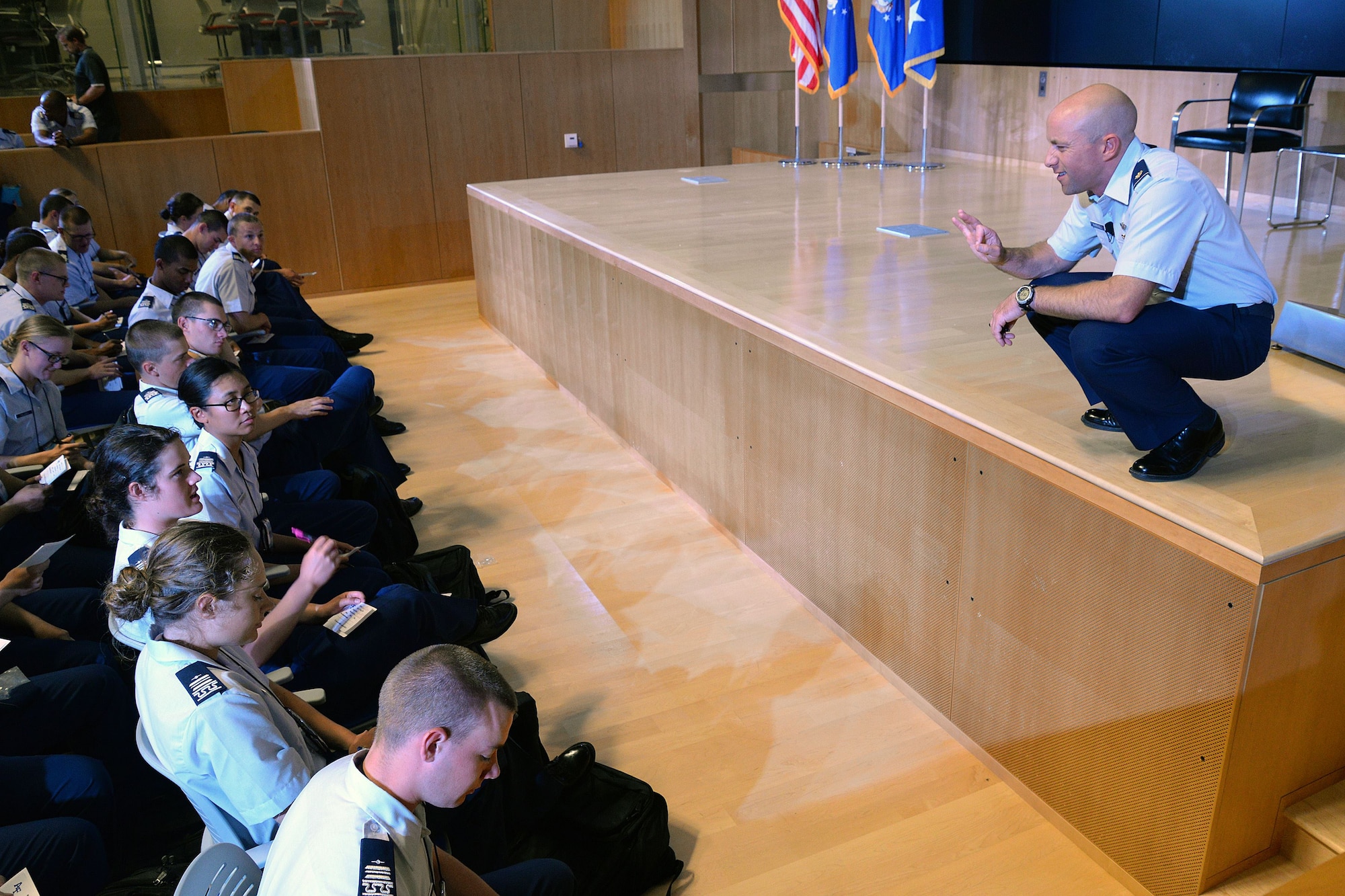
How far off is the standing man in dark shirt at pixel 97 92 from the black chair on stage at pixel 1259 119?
7.74m

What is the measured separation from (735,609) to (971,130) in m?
5.82

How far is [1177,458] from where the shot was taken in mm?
2098

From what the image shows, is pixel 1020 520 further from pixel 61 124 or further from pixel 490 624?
pixel 61 124

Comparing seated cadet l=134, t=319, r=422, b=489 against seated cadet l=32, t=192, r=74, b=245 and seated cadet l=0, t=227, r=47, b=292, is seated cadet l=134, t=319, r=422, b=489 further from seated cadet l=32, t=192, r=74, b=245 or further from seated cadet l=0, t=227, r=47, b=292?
seated cadet l=32, t=192, r=74, b=245

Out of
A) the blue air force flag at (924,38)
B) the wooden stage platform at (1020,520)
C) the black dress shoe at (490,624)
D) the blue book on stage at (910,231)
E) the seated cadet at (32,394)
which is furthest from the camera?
the blue air force flag at (924,38)

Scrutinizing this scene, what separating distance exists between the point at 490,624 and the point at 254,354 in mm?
2563

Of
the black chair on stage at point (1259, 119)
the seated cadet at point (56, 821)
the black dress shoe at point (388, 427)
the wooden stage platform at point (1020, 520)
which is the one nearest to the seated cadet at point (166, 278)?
the black dress shoe at point (388, 427)

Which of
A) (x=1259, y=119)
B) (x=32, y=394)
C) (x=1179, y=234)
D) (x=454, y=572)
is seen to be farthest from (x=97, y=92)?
(x=1179, y=234)

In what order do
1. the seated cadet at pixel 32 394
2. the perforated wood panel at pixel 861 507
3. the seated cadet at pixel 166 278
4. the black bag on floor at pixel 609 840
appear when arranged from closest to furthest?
the black bag on floor at pixel 609 840
the perforated wood panel at pixel 861 507
the seated cadet at pixel 32 394
the seated cadet at pixel 166 278

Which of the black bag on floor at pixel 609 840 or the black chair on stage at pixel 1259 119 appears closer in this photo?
the black bag on floor at pixel 609 840

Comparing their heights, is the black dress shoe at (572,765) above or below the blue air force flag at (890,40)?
below

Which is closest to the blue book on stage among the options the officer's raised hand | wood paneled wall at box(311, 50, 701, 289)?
the officer's raised hand

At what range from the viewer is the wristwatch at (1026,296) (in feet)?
7.18

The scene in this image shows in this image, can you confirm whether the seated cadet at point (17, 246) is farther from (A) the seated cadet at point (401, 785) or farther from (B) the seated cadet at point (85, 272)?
(A) the seated cadet at point (401, 785)
